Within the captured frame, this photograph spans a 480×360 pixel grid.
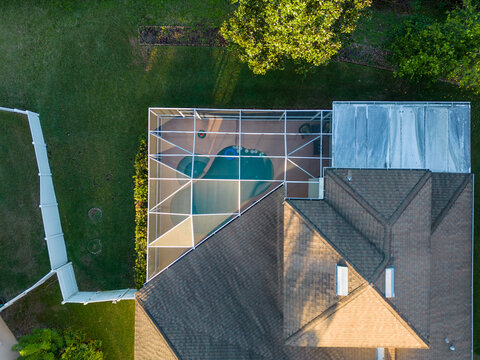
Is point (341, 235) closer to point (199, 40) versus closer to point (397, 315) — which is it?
point (397, 315)

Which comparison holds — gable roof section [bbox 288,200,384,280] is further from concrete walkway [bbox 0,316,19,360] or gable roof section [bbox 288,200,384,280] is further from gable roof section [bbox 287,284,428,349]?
concrete walkway [bbox 0,316,19,360]

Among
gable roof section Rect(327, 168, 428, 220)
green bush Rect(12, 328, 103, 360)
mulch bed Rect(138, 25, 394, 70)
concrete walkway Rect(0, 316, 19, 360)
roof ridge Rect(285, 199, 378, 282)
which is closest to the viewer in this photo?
roof ridge Rect(285, 199, 378, 282)

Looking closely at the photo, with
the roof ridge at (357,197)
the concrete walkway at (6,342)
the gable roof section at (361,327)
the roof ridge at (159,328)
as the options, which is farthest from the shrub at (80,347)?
the roof ridge at (357,197)

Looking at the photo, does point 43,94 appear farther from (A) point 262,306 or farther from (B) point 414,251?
(B) point 414,251

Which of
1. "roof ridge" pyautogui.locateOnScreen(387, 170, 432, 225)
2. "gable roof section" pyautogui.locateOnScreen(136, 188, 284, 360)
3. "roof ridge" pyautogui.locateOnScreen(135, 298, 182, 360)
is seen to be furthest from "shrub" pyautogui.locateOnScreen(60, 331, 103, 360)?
"roof ridge" pyautogui.locateOnScreen(387, 170, 432, 225)

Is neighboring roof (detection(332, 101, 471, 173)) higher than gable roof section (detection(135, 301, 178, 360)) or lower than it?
higher

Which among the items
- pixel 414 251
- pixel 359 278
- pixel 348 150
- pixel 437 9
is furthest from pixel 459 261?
pixel 437 9
